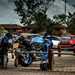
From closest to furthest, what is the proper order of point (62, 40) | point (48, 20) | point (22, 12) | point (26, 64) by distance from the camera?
point (26, 64)
point (62, 40)
point (22, 12)
point (48, 20)

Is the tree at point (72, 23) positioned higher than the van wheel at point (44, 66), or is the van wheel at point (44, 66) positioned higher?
the tree at point (72, 23)

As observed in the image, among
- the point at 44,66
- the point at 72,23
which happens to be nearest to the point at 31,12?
the point at 72,23

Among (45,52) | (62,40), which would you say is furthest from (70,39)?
(45,52)

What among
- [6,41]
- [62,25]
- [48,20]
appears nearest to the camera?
[6,41]

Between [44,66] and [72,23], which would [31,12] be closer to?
[72,23]

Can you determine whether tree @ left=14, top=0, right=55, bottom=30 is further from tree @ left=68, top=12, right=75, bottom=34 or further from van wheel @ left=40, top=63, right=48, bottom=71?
van wheel @ left=40, top=63, right=48, bottom=71

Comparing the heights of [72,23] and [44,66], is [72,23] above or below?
above

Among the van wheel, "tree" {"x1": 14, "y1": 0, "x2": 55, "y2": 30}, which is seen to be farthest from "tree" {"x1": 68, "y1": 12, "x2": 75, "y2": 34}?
the van wheel

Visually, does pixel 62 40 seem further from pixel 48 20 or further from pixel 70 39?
pixel 48 20

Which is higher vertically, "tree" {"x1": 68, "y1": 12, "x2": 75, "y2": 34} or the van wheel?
"tree" {"x1": 68, "y1": 12, "x2": 75, "y2": 34}

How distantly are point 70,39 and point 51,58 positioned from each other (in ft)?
55.7

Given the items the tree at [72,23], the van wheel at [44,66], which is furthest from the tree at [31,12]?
the van wheel at [44,66]

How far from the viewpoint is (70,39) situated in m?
29.5

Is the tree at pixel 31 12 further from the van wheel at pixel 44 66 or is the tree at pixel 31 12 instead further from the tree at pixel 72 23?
the van wheel at pixel 44 66
